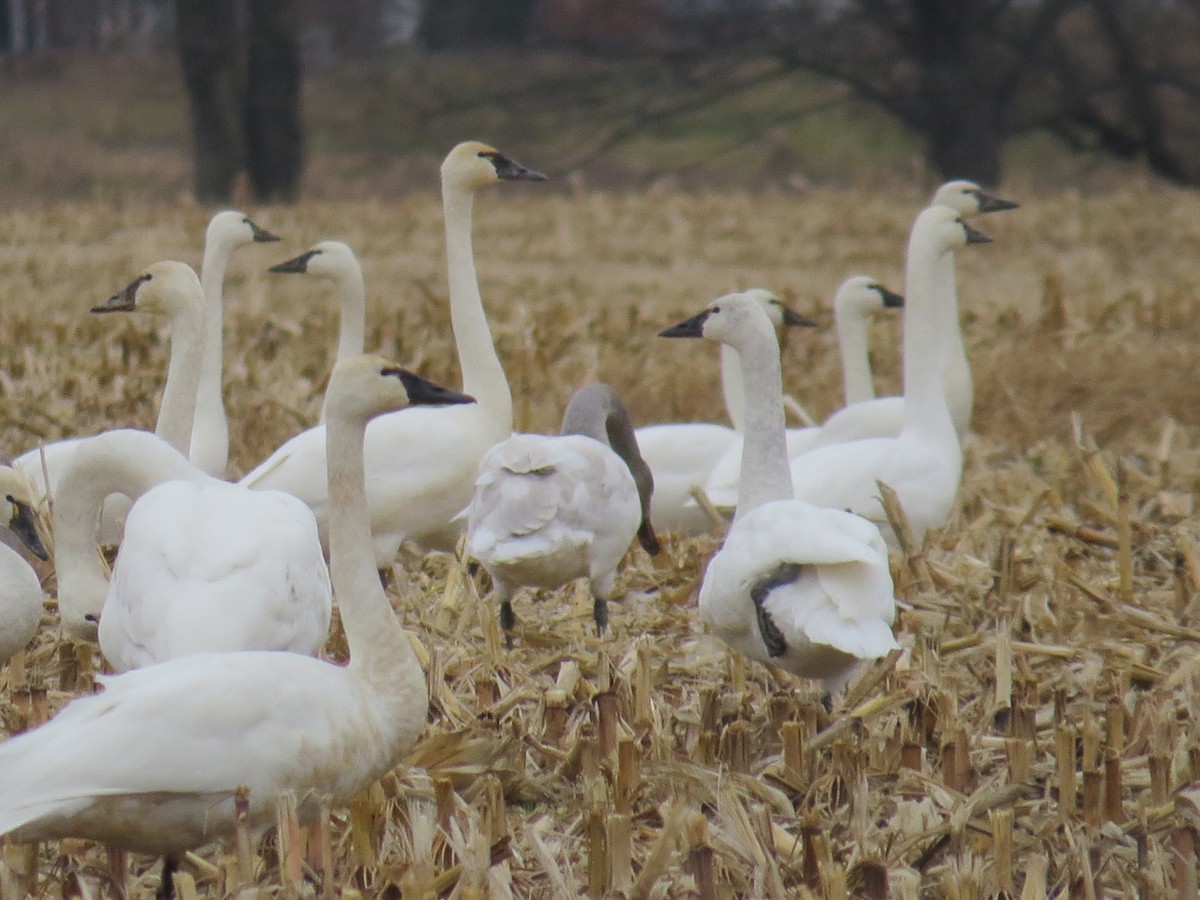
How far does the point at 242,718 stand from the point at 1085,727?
1656mm

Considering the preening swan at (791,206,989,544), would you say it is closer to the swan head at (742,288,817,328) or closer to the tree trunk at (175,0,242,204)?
the swan head at (742,288,817,328)

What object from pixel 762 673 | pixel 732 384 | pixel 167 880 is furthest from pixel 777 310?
pixel 167 880

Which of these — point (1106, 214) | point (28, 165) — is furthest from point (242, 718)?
point (28, 165)

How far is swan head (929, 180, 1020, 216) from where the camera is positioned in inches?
312

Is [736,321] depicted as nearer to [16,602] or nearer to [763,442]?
[763,442]

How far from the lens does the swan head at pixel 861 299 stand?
7770mm

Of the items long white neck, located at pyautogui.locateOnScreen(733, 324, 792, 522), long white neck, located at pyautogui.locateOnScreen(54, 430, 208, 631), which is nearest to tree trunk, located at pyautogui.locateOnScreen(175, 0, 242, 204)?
long white neck, located at pyautogui.locateOnScreen(733, 324, 792, 522)

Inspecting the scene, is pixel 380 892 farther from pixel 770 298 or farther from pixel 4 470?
pixel 770 298

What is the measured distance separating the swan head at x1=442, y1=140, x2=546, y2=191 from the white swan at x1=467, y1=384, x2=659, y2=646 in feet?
5.31

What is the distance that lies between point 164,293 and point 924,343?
248 cm

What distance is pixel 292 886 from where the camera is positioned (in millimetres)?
3066

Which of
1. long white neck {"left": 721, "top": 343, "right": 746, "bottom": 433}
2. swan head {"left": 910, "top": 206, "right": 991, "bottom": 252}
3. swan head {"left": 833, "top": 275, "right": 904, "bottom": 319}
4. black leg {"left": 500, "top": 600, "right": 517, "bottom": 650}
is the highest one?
swan head {"left": 910, "top": 206, "right": 991, "bottom": 252}

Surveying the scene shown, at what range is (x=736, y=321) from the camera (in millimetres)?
5219

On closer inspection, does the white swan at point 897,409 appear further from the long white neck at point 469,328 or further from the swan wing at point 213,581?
the swan wing at point 213,581
